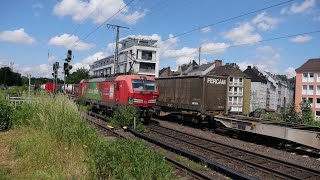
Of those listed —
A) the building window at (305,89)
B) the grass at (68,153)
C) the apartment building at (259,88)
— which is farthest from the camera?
the building window at (305,89)

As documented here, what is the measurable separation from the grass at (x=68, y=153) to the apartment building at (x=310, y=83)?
196 feet

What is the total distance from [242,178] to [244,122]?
7662 millimetres

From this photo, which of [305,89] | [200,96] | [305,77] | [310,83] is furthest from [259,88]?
[200,96]

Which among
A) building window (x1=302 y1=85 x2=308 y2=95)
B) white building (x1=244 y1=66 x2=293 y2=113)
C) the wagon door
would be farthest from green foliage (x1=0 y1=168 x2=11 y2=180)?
building window (x1=302 y1=85 x2=308 y2=95)

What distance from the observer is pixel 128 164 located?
5.61 m

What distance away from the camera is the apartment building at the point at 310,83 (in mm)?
63656

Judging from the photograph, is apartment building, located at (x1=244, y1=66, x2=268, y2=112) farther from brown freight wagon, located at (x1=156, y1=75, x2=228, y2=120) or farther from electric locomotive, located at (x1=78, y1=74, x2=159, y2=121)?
electric locomotive, located at (x1=78, y1=74, x2=159, y2=121)

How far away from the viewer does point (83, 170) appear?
20.9 ft

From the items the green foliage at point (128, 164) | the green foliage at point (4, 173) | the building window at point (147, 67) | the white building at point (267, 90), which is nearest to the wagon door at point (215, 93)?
the green foliage at point (4, 173)

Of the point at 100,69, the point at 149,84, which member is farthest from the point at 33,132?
the point at 100,69

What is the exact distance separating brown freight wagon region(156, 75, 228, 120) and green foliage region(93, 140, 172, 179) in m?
13.8

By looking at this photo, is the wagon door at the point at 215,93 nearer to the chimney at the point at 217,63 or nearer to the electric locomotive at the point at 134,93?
the electric locomotive at the point at 134,93

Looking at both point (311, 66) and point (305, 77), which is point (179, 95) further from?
point (311, 66)

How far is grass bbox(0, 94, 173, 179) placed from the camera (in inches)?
220
